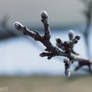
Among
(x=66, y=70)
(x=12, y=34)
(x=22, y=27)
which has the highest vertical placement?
(x=12, y=34)

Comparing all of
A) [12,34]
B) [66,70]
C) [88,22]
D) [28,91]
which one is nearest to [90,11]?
[88,22]

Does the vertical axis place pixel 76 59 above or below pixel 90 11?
below

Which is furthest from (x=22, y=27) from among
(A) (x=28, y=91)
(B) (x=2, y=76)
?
(B) (x=2, y=76)

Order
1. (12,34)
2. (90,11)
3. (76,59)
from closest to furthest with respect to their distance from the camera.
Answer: (76,59)
(12,34)
(90,11)

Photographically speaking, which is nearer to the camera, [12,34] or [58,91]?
[12,34]

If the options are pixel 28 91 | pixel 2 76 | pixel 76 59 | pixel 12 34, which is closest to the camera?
pixel 76 59

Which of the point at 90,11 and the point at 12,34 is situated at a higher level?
the point at 90,11

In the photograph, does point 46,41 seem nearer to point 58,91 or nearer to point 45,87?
point 58,91

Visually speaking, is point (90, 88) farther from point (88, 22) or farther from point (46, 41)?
point (46, 41)

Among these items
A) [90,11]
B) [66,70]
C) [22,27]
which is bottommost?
[66,70]
